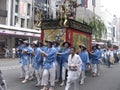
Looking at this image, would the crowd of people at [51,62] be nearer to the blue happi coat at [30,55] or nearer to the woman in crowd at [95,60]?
the blue happi coat at [30,55]

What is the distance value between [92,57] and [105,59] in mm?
8060

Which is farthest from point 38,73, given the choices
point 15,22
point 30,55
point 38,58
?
point 15,22

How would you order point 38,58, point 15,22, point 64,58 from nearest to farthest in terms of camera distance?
point 38,58 → point 64,58 → point 15,22

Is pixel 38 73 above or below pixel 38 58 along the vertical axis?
below

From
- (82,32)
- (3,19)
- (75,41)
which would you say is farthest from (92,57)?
(3,19)

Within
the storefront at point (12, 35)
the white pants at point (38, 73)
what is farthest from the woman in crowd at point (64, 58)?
the storefront at point (12, 35)

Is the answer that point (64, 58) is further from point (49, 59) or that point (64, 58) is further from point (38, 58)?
point (49, 59)

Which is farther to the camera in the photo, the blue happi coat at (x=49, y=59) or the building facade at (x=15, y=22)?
the building facade at (x=15, y=22)

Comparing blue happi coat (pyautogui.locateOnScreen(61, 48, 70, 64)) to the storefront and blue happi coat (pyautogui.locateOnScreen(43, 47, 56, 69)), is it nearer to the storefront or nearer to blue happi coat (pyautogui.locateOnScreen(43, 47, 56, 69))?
blue happi coat (pyautogui.locateOnScreen(43, 47, 56, 69))

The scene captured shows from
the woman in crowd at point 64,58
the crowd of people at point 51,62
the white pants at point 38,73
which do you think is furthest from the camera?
the woman in crowd at point 64,58

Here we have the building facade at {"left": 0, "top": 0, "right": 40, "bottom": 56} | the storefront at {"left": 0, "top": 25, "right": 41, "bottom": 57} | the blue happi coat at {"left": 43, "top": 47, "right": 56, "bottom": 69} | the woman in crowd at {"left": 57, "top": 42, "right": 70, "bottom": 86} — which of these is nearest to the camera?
the blue happi coat at {"left": 43, "top": 47, "right": 56, "bottom": 69}

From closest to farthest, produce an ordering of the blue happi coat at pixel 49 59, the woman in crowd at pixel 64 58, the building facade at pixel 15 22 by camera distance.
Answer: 1. the blue happi coat at pixel 49 59
2. the woman in crowd at pixel 64 58
3. the building facade at pixel 15 22

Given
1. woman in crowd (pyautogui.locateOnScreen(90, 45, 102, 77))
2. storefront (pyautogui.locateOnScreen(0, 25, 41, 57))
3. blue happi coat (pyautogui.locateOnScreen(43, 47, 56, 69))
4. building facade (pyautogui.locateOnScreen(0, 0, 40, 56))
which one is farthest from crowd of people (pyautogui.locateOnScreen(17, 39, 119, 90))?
storefront (pyautogui.locateOnScreen(0, 25, 41, 57))

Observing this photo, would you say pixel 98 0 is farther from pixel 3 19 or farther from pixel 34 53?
pixel 34 53
